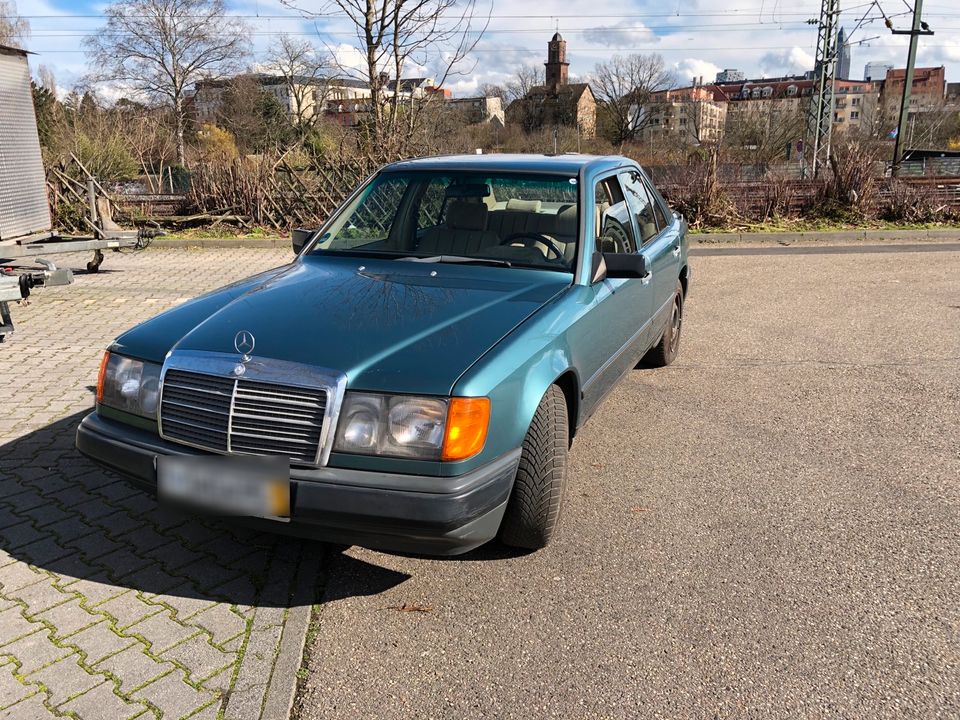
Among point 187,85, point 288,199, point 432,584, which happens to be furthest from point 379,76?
Answer: point 187,85

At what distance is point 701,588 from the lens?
3.23 metres

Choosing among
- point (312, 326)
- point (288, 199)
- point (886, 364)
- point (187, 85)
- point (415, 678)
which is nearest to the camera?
point (415, 678)

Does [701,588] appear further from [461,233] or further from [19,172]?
[19,172]

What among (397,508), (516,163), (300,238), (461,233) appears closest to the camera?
(397,508)

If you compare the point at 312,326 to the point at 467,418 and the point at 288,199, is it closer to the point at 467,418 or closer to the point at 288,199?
the point at 467,418

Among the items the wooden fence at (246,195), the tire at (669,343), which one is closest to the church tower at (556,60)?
the wooden fence at (246,195)

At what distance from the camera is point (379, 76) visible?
15445 millimetres

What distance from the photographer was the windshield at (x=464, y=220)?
422 cm

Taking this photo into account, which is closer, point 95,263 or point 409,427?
point 409,427

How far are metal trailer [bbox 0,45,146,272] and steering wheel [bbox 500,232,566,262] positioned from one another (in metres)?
5.90

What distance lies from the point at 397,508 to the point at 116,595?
1.29 metres

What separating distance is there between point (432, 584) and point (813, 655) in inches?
57.4

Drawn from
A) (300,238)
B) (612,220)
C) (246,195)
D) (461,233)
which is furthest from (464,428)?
(246,195)

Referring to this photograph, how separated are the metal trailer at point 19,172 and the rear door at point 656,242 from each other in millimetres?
6127
